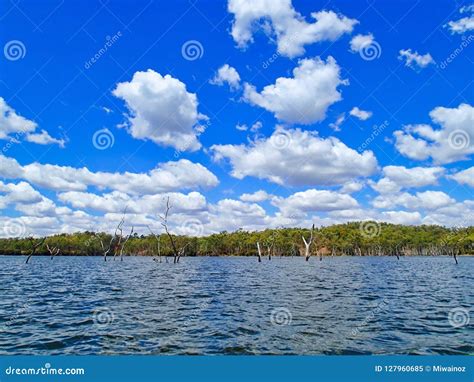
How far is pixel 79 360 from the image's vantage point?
10938mm


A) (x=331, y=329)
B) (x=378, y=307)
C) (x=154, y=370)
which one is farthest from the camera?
(x=378, y=307)

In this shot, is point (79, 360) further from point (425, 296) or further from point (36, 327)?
point (425, 296)

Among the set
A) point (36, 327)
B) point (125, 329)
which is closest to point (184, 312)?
point (125, 329)

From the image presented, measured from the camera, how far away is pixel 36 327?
1669cm

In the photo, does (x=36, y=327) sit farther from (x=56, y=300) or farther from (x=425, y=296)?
(x=425, y=296)

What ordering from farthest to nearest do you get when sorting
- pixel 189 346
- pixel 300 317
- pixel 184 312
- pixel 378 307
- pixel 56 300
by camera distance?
1. pixel 56 300
2. pixel 378 307
3. pixel 184 312
4. pixel 300 317
5. pixel 189 346

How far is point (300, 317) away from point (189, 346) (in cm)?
690

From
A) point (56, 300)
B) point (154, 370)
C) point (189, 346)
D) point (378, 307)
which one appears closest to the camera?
point (154, 370)

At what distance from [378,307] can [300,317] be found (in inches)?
245

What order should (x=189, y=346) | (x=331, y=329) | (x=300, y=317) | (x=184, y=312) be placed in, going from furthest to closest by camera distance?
(x=184, y=312) → (x=300, y=317) → (x=331, y=329) → (x=189, y=346)

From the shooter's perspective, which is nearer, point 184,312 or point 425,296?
point 184,312

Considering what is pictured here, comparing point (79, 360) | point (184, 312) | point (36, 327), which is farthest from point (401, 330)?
point (36, 327)

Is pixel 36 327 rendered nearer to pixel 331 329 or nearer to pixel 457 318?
pixel 331 329

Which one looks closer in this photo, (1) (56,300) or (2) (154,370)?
(2) (154,370)
